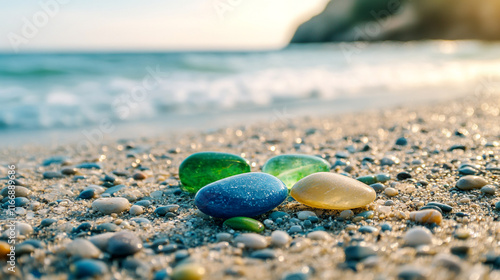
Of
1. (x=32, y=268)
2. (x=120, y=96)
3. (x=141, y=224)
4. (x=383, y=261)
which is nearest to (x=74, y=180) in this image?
(x=141, y=224)

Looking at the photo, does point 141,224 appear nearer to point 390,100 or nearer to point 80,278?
point 80,278

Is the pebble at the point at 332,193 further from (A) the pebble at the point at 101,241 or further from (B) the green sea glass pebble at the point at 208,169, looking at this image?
(A) the pebble at the point at 101,241

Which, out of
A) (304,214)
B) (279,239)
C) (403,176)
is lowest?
(279,239)

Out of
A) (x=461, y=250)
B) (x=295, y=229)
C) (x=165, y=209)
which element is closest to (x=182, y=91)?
(x=165, y=209)

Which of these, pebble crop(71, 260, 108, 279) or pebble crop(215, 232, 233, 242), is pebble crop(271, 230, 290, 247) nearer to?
pebble crop(215, 232, 233, 242)

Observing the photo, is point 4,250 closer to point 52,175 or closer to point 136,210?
point 136,210

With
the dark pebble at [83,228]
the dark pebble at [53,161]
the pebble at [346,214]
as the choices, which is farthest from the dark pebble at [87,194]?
the pebble at [346,214]

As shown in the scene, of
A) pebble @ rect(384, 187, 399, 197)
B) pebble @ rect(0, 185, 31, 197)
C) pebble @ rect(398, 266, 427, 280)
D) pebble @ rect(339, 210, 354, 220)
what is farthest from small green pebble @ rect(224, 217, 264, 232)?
pebble @ rect(0, 185, 31, 197)
